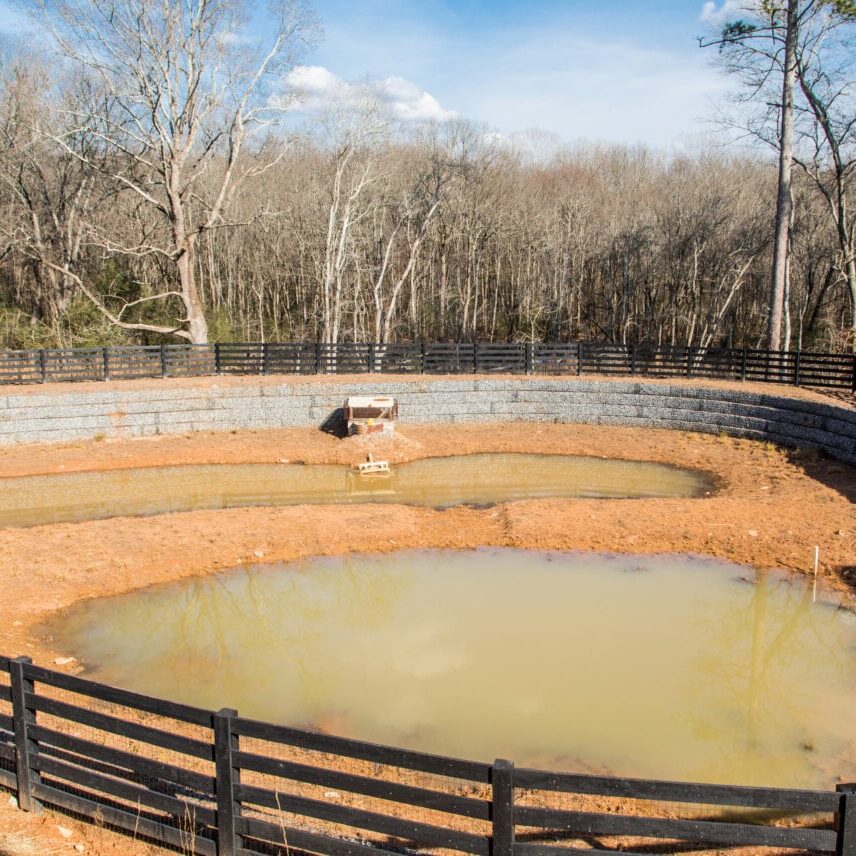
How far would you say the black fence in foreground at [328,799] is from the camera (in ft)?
13.5

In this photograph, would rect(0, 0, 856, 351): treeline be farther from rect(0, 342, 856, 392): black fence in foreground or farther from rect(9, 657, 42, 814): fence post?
rect(9, 657, 42, 814): fence post

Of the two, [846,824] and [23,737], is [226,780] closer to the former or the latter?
[23,737]

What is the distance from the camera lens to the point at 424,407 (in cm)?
2266

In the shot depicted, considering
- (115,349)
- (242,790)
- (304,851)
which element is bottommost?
(304,851)

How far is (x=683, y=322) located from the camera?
143 ft

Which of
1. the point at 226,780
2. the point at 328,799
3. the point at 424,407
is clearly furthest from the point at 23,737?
the point at 424,407

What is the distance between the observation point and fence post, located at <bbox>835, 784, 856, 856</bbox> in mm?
4086

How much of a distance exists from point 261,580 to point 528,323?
34310 mm

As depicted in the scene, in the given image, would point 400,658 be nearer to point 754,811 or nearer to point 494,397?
point 754,811

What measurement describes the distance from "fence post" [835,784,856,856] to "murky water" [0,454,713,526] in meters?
11.3

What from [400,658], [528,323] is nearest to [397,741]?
[400,658]

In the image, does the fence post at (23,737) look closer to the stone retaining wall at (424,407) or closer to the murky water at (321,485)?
the murky water at (321,485)

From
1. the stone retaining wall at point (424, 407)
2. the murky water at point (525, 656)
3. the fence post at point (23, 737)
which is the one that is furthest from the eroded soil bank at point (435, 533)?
the fence post at point (23, 737)

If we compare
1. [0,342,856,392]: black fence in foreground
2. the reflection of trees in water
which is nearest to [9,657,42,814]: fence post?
the reflection of trees in water
